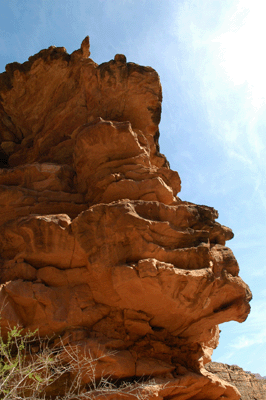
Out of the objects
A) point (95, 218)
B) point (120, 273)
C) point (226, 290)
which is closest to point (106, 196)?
point (95, 218)

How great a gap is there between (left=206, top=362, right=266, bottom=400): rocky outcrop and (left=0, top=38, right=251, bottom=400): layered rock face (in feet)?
24.6

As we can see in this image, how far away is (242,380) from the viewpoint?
2002cm

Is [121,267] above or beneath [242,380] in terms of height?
above

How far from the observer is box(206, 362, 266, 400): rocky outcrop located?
760 inches

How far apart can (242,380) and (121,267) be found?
14607 mm

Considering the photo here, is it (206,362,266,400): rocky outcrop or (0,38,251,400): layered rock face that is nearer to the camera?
(0,38,251,400): layered rock face

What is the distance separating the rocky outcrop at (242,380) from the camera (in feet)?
63.3

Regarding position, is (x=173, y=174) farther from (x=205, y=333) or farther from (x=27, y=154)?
(x=27, y=154)

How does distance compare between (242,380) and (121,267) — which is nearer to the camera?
(121,267)

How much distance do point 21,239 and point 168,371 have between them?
602 cm

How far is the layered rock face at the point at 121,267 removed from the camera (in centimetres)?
996

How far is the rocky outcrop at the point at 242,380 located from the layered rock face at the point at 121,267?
7.51 meters

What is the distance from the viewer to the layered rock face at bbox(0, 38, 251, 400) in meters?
9.96

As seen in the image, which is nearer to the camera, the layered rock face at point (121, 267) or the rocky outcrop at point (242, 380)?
the layered rock face at point (121, 267)
